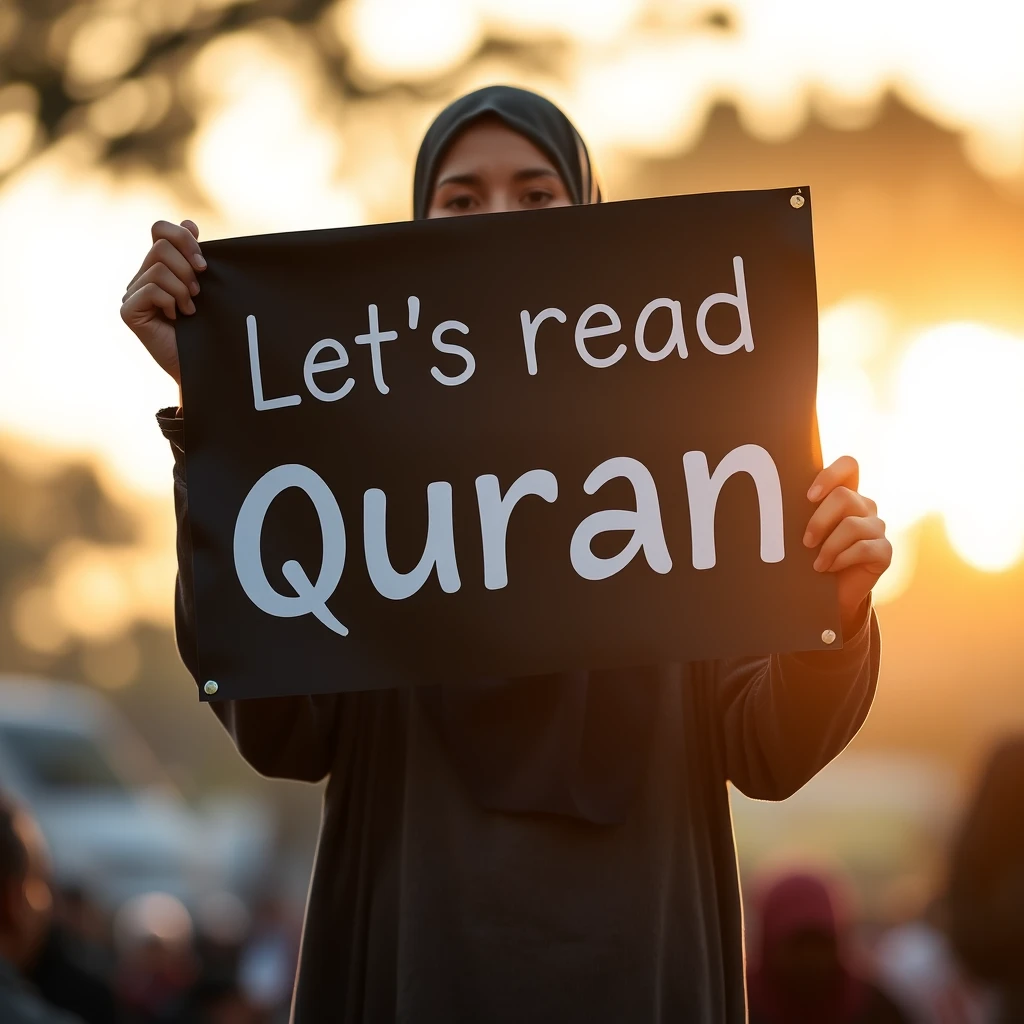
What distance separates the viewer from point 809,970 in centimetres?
405

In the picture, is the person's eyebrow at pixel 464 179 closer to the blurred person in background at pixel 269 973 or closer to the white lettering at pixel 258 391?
the white lettering at pixel 258 391

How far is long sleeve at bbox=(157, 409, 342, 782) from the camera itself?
6.81ft

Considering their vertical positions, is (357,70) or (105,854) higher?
(357,70)

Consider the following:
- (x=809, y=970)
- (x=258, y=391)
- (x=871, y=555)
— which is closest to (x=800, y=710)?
(x=871, y=555)

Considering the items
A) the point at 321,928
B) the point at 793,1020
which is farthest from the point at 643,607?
the point at 793,1020

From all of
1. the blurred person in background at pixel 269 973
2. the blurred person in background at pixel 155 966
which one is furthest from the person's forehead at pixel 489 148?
the blurred person in background at pixel 155 966

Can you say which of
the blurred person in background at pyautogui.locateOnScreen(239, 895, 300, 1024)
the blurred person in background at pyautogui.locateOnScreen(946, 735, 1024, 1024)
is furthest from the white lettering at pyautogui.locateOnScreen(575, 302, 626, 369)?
the blurred person in background at pyautogui.locateOnScreen(239, 895, 300, 1024)

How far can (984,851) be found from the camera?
291 centimetres

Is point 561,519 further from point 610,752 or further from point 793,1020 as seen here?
point 793,1020

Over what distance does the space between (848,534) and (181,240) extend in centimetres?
99

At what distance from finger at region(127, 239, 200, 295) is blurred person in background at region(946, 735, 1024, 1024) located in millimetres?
1839

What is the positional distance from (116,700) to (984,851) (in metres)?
57.2

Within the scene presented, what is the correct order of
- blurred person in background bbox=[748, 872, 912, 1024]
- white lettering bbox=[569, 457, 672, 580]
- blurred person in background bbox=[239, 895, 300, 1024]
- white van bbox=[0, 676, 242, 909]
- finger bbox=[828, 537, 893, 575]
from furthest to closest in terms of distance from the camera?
white van bbox=[0, 676, 242, 909] < blurred person in background bbox=[239, 895, 300, 1024] < blurred person in background bbox=[748, 872, 912, 1024] < white lettering bbox=[569, 457, 672, 580] < finger bbox=[828, 537, 893, 575]

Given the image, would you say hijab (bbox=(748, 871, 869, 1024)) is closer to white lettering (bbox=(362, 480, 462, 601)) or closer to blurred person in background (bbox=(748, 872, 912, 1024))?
blurred person in background (bbox=(748, 872, 912, 1024))
